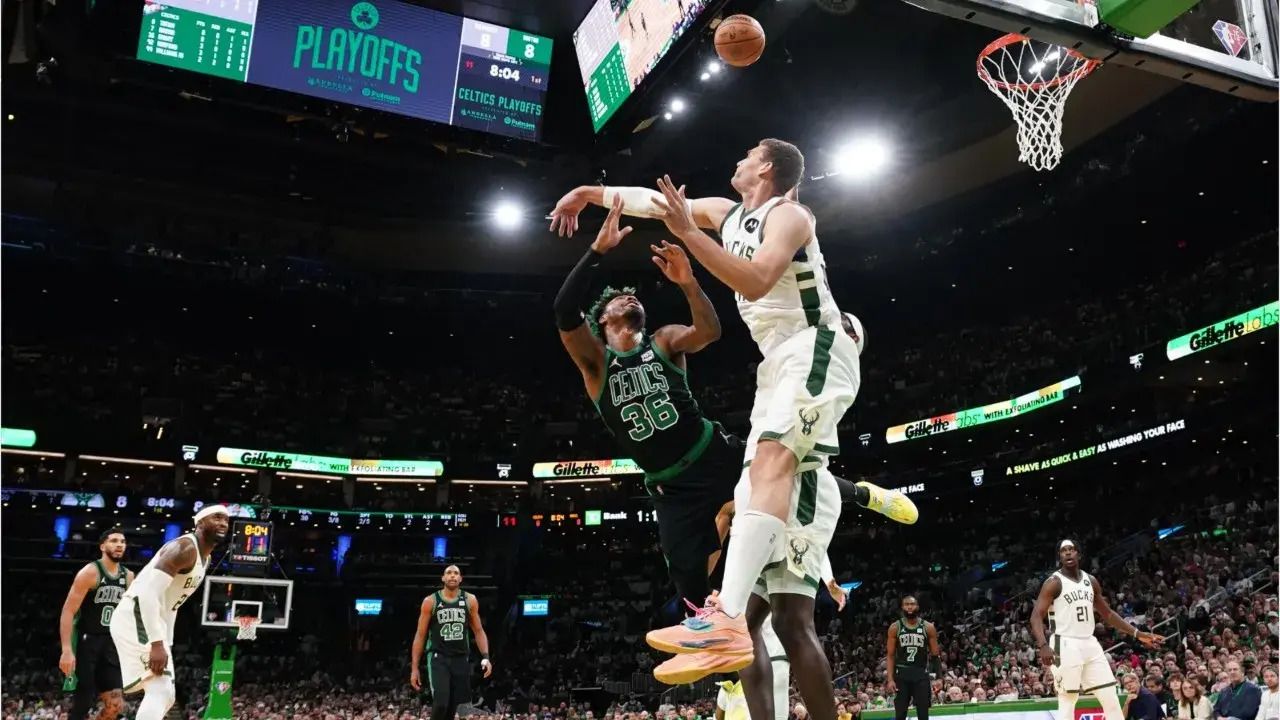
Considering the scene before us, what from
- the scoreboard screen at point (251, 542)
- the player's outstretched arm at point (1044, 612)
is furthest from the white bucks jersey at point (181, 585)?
the scoreboard screen at point (251, 542)

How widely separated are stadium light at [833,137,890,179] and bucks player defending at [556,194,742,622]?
20.1 meters

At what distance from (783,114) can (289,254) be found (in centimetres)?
1584

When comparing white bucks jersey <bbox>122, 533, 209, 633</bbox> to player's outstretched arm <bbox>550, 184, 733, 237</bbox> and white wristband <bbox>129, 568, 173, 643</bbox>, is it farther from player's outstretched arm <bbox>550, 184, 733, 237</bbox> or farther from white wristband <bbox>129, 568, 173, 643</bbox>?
player's outstretched arm <bbox>550, 184, 733, 237</bbox>

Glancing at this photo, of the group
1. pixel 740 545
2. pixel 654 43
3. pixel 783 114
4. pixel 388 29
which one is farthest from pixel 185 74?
pixel 740 545

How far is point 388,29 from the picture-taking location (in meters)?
15.8

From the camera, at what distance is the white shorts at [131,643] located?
7.41 m

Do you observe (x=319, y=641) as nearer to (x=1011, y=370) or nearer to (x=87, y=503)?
(x=87, y=503)

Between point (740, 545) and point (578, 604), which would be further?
point (578, 604)

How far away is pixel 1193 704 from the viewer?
40.5ft

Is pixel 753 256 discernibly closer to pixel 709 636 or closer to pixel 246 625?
pixel 709 636

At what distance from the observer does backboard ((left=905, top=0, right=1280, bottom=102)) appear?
6441 millimetres

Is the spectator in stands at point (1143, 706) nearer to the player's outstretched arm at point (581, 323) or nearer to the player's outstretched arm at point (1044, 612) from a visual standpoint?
the player's outstretched arm at point (1044, 612)

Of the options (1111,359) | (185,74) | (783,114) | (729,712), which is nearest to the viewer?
(729,712)

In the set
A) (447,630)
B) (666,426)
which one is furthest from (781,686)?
(447,630)
